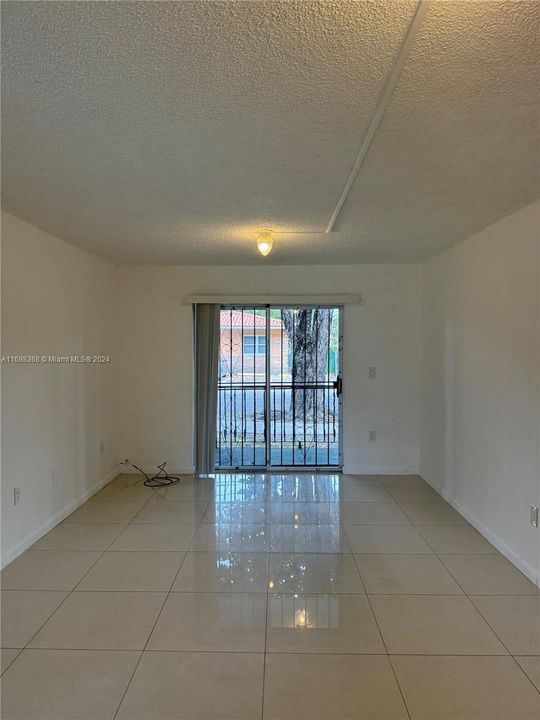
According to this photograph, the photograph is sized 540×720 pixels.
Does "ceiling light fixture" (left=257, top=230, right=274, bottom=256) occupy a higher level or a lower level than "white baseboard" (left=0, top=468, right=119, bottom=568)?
higher

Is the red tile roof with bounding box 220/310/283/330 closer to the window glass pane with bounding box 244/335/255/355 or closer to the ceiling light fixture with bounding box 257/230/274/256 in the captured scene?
the window glass pane with bounding box 244/335/255/355

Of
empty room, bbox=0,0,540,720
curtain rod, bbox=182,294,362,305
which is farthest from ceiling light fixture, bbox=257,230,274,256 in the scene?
curtain rod, bbox=182,294,362,305

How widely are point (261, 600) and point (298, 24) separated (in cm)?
258

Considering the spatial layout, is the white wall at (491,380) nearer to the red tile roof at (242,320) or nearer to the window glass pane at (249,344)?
the red tile roof at (242,320)

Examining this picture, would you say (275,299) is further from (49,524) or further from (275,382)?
(49,524)

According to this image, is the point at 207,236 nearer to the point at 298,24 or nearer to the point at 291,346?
the point at 291,346

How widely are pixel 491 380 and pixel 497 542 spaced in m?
1.15

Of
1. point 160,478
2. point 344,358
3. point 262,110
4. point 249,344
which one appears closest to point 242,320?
point 249,344

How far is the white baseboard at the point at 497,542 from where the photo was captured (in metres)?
2.55

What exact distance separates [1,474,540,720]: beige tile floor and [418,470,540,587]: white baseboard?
2.0 inches

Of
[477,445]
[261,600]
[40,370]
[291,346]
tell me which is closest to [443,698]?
[261,600]

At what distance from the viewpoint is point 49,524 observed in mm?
3240

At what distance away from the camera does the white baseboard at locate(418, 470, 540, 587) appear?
2.55 metres

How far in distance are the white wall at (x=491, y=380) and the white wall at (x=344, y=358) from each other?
424 mm
